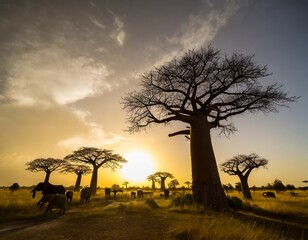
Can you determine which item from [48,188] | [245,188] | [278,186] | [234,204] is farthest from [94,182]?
[278,186]

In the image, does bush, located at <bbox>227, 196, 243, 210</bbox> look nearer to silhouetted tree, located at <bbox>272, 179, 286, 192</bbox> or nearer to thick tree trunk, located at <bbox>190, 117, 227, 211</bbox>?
thick tree trunk, located at <bbox>190, 117, 227, 211</bbox>

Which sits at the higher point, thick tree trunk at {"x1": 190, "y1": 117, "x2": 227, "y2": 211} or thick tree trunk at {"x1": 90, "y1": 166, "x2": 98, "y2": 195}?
thick tree trunk at {"x1": 90, "y1": 166, "x2": 98, "y2": 195}

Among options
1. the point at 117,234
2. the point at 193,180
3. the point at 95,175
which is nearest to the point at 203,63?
the point at 193,180

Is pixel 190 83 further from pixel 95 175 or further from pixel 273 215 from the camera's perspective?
pixel 95 175

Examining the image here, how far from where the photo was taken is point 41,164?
3744 cm

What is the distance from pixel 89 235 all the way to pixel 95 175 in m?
Answer: 25.8

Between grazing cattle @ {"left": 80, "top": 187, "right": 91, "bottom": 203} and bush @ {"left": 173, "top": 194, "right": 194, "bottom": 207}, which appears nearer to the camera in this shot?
bush @ {"left": 173, "top": 194, "right": 194, "bottom": 207}

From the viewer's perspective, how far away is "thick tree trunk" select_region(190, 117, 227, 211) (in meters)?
9.95

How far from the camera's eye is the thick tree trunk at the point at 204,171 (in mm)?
9953

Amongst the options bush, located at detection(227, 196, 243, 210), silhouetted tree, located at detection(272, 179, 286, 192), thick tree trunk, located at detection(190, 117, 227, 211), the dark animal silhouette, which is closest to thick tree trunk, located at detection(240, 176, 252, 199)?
bush, located at detection(227, 196, 243, 210)

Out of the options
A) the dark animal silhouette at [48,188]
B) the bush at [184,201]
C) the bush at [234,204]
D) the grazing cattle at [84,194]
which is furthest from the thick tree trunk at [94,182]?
the bush at [234,204]

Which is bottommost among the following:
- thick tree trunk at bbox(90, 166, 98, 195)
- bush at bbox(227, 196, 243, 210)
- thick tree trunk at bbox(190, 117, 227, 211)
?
bush at bbox(227, 196, 243, 210)

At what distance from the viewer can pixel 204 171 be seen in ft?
33.9

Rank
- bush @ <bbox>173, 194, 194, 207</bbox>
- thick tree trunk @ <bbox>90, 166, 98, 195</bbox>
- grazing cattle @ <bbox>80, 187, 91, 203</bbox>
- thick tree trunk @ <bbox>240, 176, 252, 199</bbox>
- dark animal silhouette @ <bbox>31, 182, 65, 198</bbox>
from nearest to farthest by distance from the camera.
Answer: bush @ <bbox>173, 194, 194, 207</bbox>
dark animal silhouette @ <bbox>31, 182, 65, 198</bbox>
grazing cattle @ <bbox>80, 187, 91, 203</bbox>
thick tree trunk @ <bbox>240, 176, 252, 199</bbox>
thick tree trunk @ <bbox>90, 166, 98, 195</bbox>
